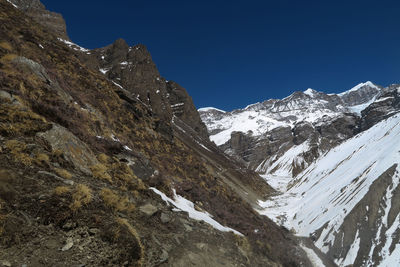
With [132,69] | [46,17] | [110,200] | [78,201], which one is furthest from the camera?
[46,17]

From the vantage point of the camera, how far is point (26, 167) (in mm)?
6938

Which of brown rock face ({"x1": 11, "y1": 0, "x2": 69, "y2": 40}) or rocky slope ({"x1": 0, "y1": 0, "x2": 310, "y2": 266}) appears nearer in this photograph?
rocky slope ({"x1": 0, "y1": 0, "x2": 310, "y2": 266})

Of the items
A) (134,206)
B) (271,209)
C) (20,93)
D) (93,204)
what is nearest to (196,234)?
(134,206)

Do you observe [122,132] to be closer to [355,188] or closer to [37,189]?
[37,189]

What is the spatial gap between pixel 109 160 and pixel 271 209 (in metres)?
40.4

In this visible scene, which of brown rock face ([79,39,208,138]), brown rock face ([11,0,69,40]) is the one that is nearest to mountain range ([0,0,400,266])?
brown rock face ([79,39,208,138])

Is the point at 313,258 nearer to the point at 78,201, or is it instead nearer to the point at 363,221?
the point at 363,221

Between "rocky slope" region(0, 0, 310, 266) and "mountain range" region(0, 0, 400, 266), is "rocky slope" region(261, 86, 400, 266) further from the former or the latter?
"rocky slope" region(0, 0, 310, 266)

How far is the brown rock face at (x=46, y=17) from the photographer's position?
3083 inches

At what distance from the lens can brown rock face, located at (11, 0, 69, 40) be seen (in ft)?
257

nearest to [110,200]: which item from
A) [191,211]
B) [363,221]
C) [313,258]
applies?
[191,211]

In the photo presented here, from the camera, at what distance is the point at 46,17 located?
3270 inches

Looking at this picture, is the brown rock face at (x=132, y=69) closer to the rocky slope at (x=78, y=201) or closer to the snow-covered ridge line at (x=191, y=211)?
the rocky slope at (x=78, y=201)

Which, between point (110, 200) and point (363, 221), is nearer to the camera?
point (110, 200)
